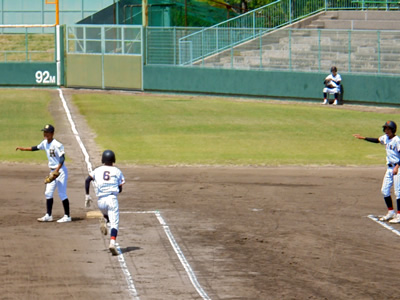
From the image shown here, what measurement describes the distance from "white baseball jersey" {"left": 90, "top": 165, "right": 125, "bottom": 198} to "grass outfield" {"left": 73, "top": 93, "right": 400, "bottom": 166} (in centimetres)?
918

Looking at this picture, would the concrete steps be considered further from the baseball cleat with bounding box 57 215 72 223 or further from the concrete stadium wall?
the baseball cleat with bounding box 57 215 72 223

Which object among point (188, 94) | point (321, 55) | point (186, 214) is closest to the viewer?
point (186, 214)

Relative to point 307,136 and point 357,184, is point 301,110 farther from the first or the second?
point 357,184

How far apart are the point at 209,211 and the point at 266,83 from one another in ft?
73.3

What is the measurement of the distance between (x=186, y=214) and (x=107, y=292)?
5286mm

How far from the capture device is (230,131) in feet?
90.4

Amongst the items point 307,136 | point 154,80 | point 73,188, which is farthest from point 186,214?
point 154,80

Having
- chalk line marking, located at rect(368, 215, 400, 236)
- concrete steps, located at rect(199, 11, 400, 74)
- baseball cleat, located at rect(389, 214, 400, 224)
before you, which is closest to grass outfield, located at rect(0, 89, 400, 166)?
concrete steps, located at rect(199, 11, 400, 74)

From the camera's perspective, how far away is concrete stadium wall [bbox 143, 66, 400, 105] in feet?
112

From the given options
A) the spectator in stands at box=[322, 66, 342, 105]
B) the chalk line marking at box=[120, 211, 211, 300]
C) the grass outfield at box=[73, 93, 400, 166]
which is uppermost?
the spectator in stands at box=[322, 66, 342, 105]

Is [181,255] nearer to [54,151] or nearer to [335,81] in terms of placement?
[54,151]

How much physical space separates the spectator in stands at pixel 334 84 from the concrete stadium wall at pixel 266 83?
0.46 meters

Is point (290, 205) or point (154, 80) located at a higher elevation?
point (154, 80)

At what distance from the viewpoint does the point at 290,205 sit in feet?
54.9
